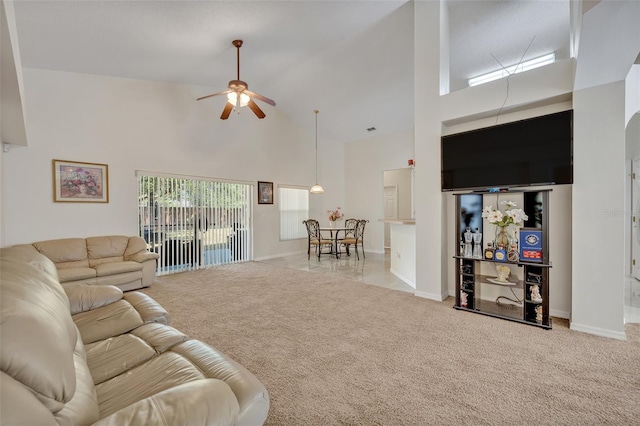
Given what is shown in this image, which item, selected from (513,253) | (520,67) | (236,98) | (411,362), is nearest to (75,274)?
(236,98)

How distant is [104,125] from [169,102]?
1.20 m

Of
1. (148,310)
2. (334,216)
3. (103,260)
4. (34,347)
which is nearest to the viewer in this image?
(34,347)

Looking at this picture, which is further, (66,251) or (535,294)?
(66,251)

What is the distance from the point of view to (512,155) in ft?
10.1

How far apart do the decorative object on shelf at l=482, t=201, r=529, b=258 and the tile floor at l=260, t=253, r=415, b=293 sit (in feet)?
4.75

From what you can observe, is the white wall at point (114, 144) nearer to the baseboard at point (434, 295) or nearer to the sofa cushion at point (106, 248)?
the sofa cushion at point (106, 248)

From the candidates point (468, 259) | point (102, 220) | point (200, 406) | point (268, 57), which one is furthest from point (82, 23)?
point (468, 259)

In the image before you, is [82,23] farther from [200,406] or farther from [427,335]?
[427,335]

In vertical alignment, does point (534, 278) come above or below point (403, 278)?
above

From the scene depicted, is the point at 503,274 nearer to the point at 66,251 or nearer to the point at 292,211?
the point at 292,211

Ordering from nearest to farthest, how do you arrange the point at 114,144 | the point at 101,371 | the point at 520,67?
the point at 101,371
the point at 114,144
the point at 520,67

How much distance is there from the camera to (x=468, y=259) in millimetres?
3303

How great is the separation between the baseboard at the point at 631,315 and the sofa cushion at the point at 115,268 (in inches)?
245

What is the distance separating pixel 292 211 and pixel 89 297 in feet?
19.3
